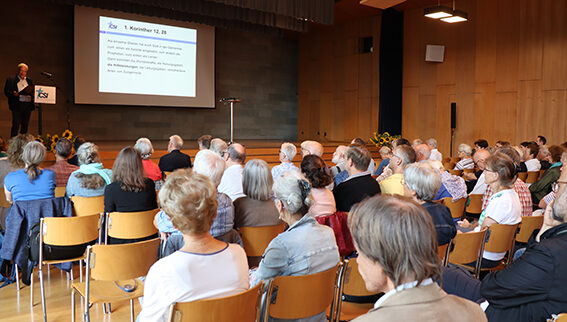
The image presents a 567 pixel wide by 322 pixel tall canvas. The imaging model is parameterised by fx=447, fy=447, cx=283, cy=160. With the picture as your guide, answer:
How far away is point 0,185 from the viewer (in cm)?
472

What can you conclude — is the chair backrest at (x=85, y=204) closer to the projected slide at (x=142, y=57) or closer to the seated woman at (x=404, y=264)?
the seated woman at (x=404, y=264)

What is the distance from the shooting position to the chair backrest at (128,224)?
348 centimetres

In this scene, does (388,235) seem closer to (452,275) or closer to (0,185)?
(452,275)

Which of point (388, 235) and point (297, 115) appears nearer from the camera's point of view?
point (388, 235)

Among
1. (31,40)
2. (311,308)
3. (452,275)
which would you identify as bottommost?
(311,308)

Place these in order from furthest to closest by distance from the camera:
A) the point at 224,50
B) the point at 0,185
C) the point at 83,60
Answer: the point at 224,50, the point at 83,60, the point at 0,185

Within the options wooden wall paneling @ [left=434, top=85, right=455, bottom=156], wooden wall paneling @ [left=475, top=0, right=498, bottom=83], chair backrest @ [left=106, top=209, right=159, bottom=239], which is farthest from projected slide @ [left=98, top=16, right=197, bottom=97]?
chair backrest @ [left=106, top=209, right=159, bottom=239]

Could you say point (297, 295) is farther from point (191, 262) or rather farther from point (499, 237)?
point (499, 237)

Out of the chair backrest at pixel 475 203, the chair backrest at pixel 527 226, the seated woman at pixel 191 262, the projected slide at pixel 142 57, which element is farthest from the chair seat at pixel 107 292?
the projected slide at pixel 142 57

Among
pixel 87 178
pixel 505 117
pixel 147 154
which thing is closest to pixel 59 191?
pixel 87 178

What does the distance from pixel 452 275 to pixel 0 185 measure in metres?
4.59

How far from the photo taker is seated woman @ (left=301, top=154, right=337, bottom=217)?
3.39 meters

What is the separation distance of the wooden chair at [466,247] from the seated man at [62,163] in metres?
3.78

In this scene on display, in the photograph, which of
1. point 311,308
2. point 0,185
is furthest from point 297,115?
point 311,308
